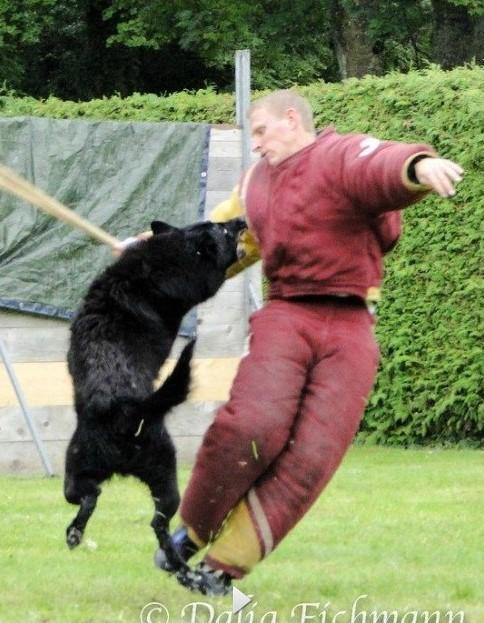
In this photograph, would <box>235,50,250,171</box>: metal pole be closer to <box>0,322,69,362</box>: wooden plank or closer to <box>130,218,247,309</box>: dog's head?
<box>0,322,69,362</box>: wooden plank

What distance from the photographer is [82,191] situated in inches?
389

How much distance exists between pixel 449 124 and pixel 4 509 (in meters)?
4.62

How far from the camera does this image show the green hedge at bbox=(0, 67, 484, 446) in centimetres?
1015

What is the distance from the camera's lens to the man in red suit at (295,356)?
472 centimetres

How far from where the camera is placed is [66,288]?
9.80 metres

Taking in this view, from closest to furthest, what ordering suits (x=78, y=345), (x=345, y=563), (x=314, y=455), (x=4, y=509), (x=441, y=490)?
(x=314, y=455)
(x=78, y=345)
(x=345, y=563)
(x=4, y=509)
(x=441, y=490)

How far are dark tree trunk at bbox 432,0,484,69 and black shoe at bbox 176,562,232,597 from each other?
17.4m

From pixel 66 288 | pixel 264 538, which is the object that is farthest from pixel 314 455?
pixel 66 288

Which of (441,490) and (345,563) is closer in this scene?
(345,563)

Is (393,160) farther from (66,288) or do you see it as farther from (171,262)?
(66,288)

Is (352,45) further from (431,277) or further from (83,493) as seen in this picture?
(83,493)

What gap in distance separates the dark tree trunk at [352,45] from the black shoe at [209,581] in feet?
56.7

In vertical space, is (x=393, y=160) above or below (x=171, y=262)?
above

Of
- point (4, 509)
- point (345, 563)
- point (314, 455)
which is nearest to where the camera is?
point (314, 455)
